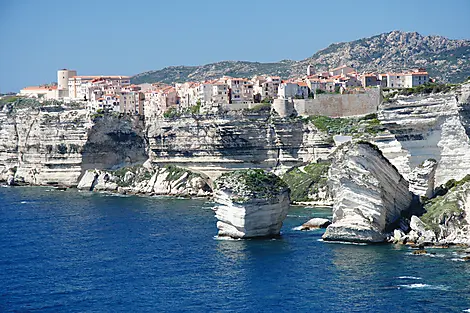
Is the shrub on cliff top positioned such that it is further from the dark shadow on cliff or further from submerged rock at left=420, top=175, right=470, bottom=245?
the dark shadow on cliff

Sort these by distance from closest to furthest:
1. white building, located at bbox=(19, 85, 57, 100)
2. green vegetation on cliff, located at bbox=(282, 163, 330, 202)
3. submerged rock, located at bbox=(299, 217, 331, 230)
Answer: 1. submerged rock, located at bbox=(299, 217, 331, 230)
2. green vegetation on cliff, located at bbox=(282, 163, 330, 202)
3. white building, located at bbox=(19, 85, 57, 100)

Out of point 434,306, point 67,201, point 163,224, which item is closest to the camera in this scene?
point 434,306

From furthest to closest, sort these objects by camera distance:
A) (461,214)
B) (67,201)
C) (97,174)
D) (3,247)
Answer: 1. (97,174)
2. (67,201)
3. (3,247)
4. (461,214)

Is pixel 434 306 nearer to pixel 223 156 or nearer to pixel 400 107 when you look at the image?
pixel 400 107

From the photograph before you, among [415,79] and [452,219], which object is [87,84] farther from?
[452,219]

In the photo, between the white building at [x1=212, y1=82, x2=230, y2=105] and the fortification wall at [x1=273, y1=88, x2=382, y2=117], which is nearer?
the fortification wall at [x1=273, y1=88, x2=382, y2=117]

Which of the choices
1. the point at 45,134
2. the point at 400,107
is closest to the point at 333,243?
the point at 400,107

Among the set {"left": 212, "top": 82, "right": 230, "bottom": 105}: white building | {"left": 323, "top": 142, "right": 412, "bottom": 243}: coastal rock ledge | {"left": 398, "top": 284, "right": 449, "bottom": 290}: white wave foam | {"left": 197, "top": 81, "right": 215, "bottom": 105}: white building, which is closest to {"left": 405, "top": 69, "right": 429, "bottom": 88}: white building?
{"left": 212, "top": 82, "right": 230, "bottom": 105}: white building
